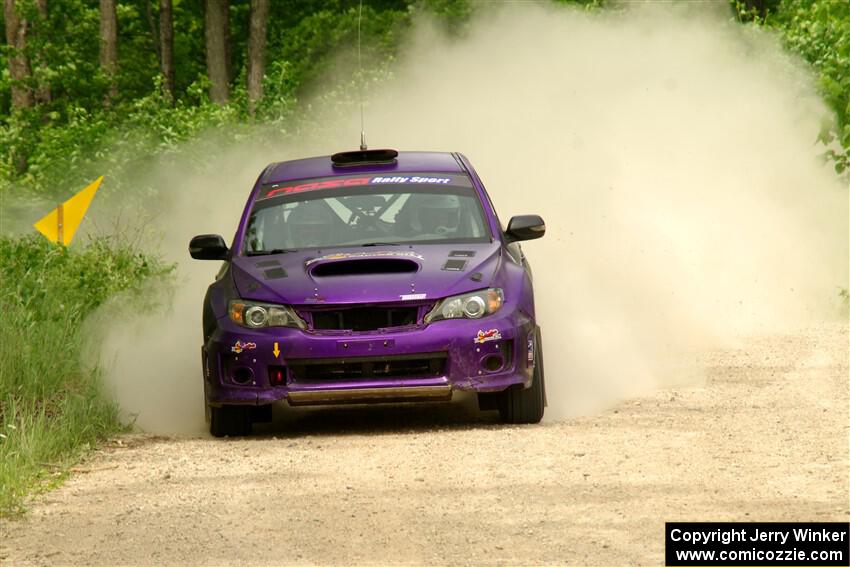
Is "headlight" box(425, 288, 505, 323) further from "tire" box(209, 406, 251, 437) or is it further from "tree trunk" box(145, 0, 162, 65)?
"tree trunk" box(145, 0, 162, 65)

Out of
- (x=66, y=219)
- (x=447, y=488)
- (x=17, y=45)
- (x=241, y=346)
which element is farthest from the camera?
(x=17, y=45)

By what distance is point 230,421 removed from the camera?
11711mm

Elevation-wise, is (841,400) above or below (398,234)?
below

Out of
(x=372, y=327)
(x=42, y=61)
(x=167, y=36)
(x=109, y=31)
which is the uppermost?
(x=372, y=327)

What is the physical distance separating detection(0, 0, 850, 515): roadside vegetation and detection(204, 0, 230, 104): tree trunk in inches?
1.6

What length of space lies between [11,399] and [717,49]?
17741 millimetres

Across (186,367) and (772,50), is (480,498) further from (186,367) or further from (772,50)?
(772,50)

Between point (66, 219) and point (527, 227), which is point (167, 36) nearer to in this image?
point (66, 219)

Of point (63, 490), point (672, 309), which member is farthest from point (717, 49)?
point (63, 490)

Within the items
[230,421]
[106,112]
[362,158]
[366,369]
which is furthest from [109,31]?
[366,369]

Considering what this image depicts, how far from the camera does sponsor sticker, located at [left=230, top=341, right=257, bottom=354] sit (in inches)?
444

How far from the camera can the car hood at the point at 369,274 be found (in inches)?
441

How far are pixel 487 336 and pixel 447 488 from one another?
221 centimetres

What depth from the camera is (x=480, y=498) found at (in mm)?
8812
